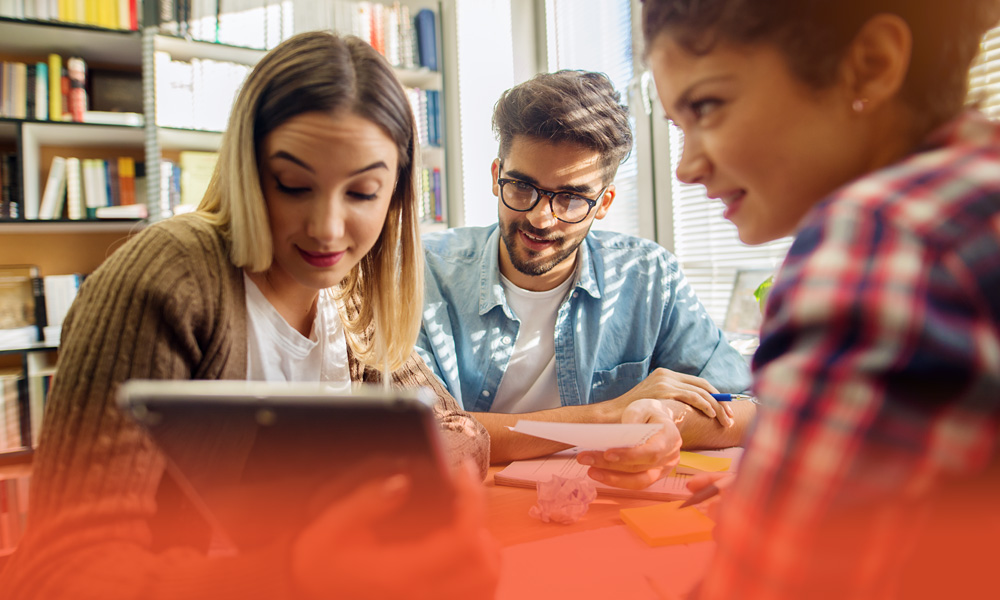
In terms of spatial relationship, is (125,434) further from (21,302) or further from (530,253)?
(21,302)

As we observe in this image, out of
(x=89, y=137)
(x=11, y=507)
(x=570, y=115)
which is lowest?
(x=11, y=507)

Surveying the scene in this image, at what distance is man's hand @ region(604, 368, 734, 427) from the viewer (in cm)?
120

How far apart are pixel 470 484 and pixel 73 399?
0.49 metres

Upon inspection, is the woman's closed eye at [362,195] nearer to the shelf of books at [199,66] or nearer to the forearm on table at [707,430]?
the forearm on table at [707,430]

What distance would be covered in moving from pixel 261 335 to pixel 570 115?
950 millimetres

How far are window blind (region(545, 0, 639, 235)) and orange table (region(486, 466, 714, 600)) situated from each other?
1650 millimetres

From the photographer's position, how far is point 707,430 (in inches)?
47.9

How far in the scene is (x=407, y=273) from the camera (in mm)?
1113

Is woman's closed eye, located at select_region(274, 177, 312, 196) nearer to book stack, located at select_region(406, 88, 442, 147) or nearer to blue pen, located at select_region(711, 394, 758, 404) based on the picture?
blue pen, located at select_region(711, 394, 758, 404)

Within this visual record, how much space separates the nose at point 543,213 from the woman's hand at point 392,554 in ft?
Answer: 3.60

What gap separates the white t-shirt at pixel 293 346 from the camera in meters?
0.86

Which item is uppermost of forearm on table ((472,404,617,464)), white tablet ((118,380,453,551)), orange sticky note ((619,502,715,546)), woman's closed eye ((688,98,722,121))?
woman's closed eye ((688,98,722,121))

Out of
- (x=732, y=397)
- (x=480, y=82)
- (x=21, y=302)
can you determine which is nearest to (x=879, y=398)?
(x=732, y=397)

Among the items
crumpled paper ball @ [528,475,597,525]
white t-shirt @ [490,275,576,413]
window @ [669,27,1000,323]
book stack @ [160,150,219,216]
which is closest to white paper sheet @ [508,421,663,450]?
crumpled paper ball @ [528,475,597,525]
